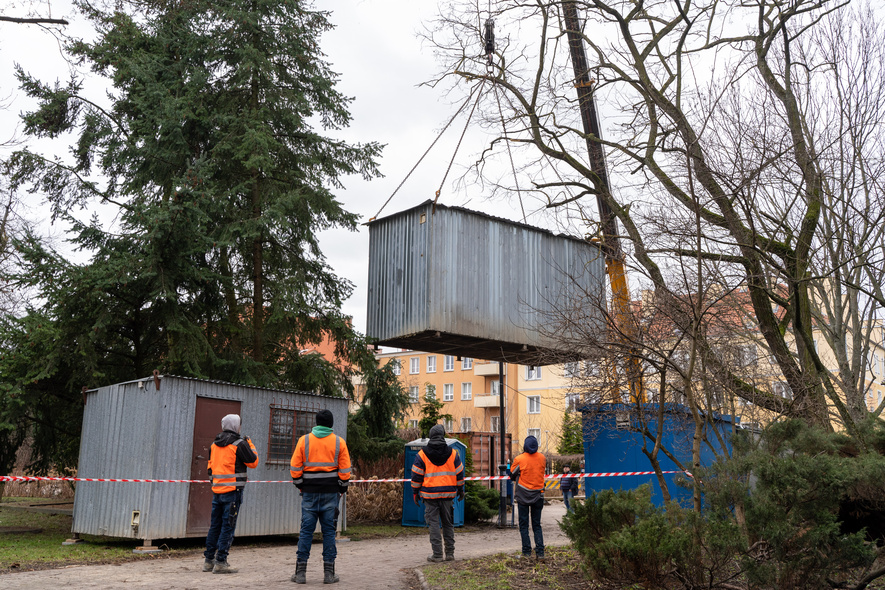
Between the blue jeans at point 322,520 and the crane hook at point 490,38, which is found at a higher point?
the crane hook at point 490,38

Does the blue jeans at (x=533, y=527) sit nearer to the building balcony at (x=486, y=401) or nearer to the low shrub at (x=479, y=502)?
the low shrub at (x=479, y=502)

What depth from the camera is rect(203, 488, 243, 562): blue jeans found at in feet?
29.4

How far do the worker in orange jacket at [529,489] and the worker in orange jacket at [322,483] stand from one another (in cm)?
279

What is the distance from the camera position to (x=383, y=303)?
13.1 metres

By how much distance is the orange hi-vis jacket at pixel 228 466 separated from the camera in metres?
9.05

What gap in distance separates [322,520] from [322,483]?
16.4 inches

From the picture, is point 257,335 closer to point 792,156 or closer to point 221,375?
point 221,375

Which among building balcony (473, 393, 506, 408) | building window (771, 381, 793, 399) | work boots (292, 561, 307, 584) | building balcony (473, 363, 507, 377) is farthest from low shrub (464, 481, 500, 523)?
building balcony (473, 393, 506, 408)

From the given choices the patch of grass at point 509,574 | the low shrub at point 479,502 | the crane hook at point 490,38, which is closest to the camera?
the patch of grass at point 509,574

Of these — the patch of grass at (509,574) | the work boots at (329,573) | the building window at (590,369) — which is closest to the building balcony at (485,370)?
the building window at (590,369)

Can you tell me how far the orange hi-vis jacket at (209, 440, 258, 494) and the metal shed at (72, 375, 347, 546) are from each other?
8.77 feet

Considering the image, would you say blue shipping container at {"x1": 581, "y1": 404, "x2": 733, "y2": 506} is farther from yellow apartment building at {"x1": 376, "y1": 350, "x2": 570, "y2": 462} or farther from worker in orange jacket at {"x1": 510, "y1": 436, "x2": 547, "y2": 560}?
yellow apartment building at {"x1": 376, "y1": 350, "x2": 570, "y2": 462}

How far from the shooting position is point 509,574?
8539 mm

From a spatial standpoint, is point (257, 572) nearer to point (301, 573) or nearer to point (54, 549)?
point (301, 573)
